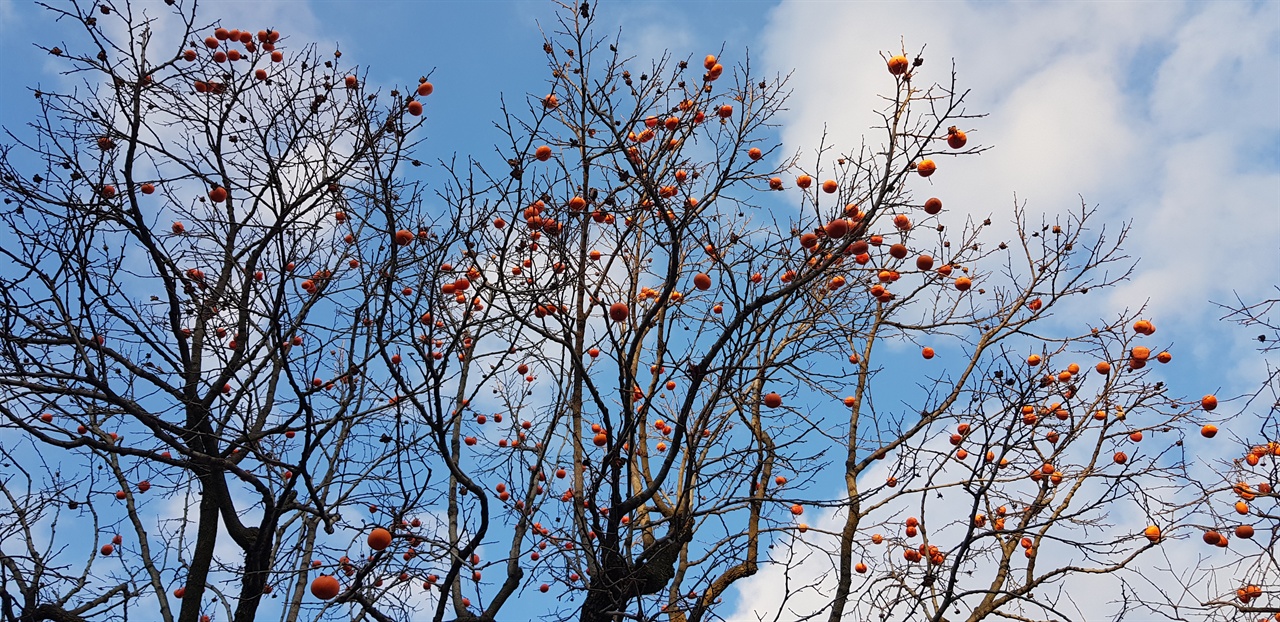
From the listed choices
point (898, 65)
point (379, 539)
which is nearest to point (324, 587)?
point (379, 539)

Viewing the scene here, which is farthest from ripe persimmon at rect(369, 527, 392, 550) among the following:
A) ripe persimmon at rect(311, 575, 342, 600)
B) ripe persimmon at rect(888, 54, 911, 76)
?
ripe persimmon at rect(888, 54, 911, 76)

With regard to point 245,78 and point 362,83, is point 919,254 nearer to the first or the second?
point 362,83

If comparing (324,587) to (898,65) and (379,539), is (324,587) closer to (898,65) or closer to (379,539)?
(379,539)

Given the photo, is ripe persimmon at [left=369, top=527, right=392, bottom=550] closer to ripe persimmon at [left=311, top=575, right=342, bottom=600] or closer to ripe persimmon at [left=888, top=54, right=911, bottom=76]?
ripe persimmon at [left=311, top=575, right=342, bottom=600]

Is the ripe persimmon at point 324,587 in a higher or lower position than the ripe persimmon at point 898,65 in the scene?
lower

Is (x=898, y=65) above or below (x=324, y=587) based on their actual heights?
above

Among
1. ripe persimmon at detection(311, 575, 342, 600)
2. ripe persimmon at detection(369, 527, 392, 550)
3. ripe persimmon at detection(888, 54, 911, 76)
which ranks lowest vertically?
ripe persimmon at detection(311, 575, 342, 600)

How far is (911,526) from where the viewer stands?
625cm

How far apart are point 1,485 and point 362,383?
276 centimetres

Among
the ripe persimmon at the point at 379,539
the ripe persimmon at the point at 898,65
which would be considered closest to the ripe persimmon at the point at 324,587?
the ripe persimmon at the point at 379,539

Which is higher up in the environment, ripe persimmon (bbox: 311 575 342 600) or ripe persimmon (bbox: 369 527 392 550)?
ripe persimmon (bbox: 369 527 392 550)

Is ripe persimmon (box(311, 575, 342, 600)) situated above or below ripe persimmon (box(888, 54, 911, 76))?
below

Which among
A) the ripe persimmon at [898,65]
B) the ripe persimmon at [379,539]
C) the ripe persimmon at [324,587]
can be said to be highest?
the ripe persimmon at [898,65]

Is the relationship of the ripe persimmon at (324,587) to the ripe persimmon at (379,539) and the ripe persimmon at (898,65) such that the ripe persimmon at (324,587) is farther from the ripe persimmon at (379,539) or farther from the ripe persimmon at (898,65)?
the ripe persimmon at (898,65)
